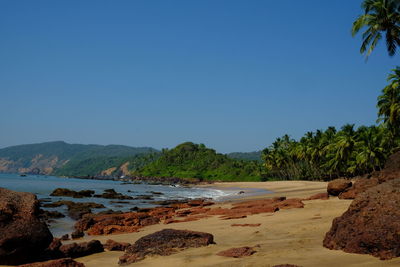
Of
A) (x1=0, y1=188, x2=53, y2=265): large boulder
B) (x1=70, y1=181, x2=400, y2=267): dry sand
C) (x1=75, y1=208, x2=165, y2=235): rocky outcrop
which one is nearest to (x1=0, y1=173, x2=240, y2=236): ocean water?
(x1=75, y1=208, x2=165, y2=235): rocky outcrop

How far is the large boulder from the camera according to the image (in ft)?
27.9

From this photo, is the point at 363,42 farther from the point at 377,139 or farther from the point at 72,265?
the point at 377,139

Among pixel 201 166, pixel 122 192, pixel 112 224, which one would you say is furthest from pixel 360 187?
pixel 201 166

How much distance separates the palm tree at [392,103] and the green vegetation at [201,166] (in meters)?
74.7

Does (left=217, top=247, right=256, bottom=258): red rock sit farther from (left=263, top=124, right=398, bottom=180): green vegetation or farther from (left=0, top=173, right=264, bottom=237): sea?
(left=263, top=124, right=398, bottom=180): green vegetation

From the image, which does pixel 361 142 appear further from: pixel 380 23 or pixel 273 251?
pixel 273 251

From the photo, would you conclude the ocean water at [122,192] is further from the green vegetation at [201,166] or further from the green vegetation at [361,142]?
the green vegetation at [201,166]

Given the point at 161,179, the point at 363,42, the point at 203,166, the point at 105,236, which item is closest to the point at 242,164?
the point at 203,166

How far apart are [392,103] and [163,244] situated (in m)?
35.6

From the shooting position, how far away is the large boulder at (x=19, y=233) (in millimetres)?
8508

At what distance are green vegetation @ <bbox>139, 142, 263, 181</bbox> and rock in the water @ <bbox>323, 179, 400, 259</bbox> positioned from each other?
10766cm

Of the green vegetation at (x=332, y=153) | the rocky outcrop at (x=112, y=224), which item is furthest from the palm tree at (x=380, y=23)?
the green vegetation at (x=332, y=153)

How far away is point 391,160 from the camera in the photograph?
17906mm

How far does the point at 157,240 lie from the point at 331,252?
4.01 m
